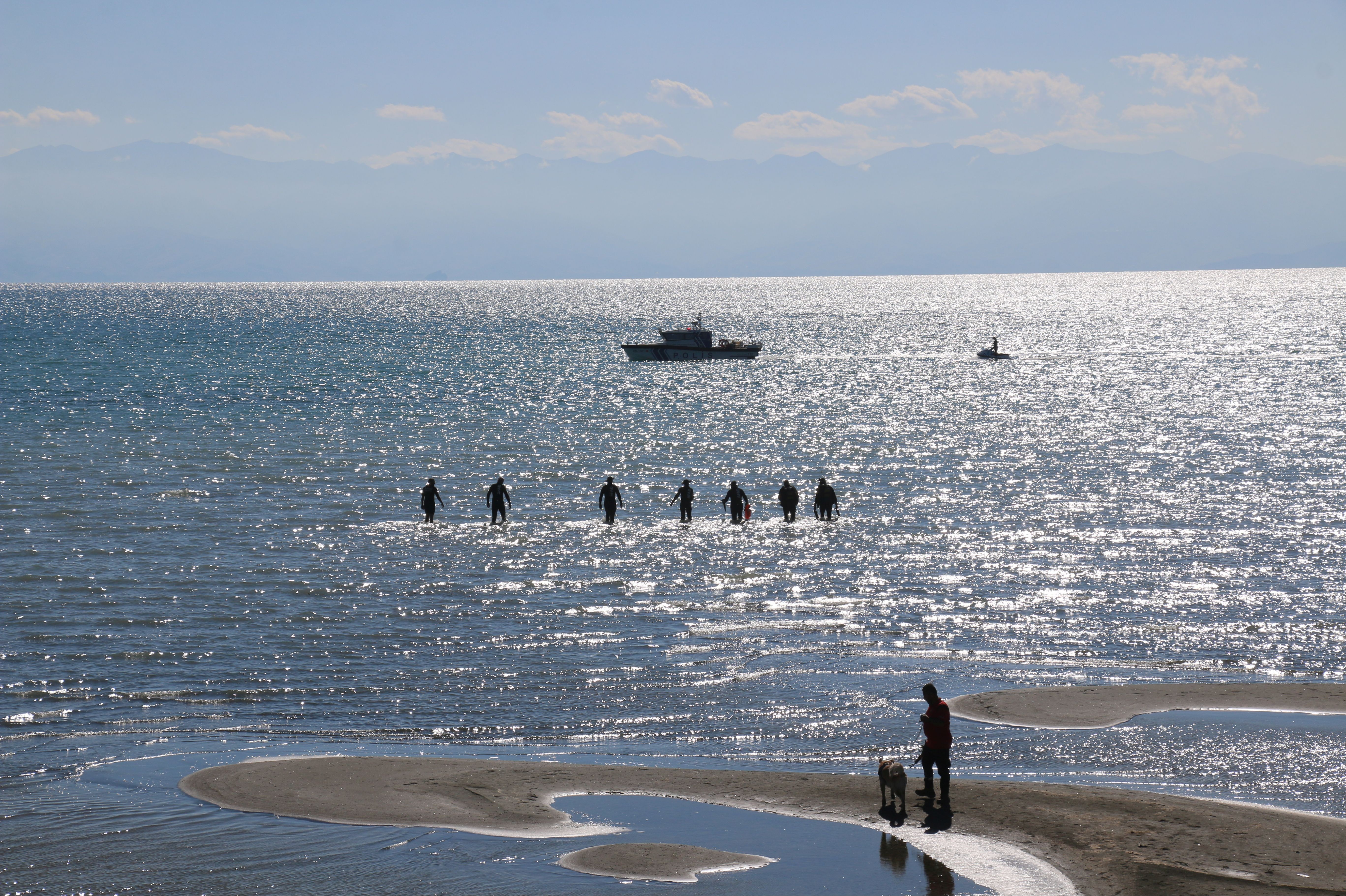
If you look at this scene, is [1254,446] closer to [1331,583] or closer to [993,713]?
[1331,583]

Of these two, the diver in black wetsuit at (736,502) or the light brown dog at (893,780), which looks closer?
the light brown dog at (893,780)

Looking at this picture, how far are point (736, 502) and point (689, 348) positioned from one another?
236ft

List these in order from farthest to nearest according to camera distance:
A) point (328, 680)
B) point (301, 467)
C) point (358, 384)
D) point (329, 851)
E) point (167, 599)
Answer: point (358, 384) < point (301, 467) < point (167, 599) < point (328, 680) < point (329, 851)

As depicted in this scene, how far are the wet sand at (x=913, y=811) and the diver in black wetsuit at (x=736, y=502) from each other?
18581 mm

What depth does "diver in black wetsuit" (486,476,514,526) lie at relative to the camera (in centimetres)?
3425

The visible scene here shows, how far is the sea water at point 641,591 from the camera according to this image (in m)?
16.8

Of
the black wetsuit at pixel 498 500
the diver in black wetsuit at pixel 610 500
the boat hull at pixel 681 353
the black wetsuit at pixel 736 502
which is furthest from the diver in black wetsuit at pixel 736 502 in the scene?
the boat hull at pixel 681 353

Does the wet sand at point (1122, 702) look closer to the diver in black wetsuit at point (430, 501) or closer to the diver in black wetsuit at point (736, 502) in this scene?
the diver in black wetsuit at point (736, 502)

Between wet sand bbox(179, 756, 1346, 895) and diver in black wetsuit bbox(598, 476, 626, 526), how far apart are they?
1847 centimetres

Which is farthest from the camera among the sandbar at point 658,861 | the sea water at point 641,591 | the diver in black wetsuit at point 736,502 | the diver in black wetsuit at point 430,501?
the diver in black wetsuit at point 736,502

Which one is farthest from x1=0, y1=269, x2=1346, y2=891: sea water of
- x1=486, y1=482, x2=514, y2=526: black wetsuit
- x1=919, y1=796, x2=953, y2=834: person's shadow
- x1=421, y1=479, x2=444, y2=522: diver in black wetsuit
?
x1=919, y1=796, x2=953, y2=834: person's shadow

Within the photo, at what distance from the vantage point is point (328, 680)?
19984 millimetres

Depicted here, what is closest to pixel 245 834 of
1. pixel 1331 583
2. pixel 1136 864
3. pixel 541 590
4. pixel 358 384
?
pixel 1136 864

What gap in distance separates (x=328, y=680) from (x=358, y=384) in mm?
65752
